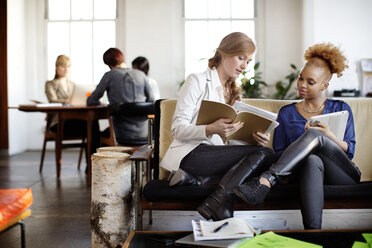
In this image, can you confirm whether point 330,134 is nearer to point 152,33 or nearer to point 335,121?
point 335,121

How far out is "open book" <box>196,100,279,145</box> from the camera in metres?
2.16

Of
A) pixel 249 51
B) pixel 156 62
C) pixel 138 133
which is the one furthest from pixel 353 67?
pixel 249 51

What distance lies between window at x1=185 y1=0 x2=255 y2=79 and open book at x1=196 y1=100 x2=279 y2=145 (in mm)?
5033

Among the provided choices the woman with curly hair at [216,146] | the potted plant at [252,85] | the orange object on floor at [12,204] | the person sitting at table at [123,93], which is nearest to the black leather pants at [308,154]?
the woman with curly hair at [216,146]

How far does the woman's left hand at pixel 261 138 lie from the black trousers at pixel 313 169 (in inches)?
6.3

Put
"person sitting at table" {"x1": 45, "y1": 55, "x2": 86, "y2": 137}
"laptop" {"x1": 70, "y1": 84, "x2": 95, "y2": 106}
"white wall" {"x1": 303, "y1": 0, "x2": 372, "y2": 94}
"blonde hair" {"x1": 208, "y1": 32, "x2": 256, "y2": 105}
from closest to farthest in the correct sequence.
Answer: "blonde hair" {"x1": 208, "y1": 32, "x2": 256, "y2": 105}, "laptop" {"x1": 70, "y1": 84, "x2": 95, "y2": 106}, "person sitting at table" {"x1": 45, "y1": 55, "x2": 86, "y2": 137}, "white wall" {"x1": 303, "y1": 0, "x2": 372, "y2": 94}

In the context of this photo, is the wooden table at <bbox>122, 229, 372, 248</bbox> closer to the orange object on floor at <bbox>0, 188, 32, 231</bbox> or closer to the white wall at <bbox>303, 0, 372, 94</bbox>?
the orange object on floor at <bbox>0, 188, 32, 231</bbox>

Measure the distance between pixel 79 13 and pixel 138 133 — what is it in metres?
3.83

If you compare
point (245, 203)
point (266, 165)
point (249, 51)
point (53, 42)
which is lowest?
point (245, 203)

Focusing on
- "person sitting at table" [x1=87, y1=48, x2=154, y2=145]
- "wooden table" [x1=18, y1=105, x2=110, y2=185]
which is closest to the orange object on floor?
"person sitting at table" [x1=87, y1=48, x2=154, y2=145]

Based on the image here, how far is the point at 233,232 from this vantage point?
157 cm

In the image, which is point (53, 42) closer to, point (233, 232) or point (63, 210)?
point (63, 210)

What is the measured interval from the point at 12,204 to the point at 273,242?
0.94m

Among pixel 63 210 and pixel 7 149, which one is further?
pixel 7 149
